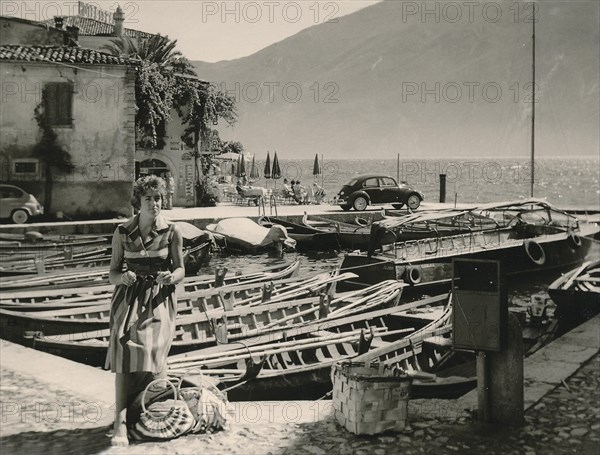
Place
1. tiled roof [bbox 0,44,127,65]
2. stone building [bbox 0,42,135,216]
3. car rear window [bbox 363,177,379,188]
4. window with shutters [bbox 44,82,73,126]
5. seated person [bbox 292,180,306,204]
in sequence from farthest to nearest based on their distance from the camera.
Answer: seated person [bbox 292,180,306,204] → car rear window [bbox 363,177,379,188] → window with shutters [bbox 44,82,73,126] → stone building [bbox 0,42,135,216] → tiled roof [bbox 0,44,127,65]

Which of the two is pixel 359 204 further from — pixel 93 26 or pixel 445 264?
pixel 93 26

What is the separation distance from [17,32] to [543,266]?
86.5 ft

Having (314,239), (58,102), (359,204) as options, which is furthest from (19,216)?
(359,204)

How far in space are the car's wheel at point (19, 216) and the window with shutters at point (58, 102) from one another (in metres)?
3.82

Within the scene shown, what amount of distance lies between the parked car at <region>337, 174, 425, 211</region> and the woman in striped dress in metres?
28.5

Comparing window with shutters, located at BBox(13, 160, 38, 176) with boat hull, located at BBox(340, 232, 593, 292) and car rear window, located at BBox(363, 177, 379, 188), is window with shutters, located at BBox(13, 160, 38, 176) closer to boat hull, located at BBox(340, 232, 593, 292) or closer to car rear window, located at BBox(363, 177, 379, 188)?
boat hull, located at BBox(340, 232, 593, 292)

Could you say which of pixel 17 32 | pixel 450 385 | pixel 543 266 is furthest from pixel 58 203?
pixel 450 385

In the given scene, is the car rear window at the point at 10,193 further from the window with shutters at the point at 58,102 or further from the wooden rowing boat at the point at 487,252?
the wooden rowing boat at the point at 487,252

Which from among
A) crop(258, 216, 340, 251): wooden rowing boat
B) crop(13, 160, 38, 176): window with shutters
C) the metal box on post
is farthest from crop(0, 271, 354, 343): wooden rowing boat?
crop(13, 160, 38, 176): window with shutters

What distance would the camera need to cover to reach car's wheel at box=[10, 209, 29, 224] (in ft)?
84.3

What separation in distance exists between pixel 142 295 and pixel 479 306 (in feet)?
8.85

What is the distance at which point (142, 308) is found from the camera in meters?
5.36

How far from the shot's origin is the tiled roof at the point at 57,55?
2684cm

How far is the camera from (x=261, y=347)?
909cm
